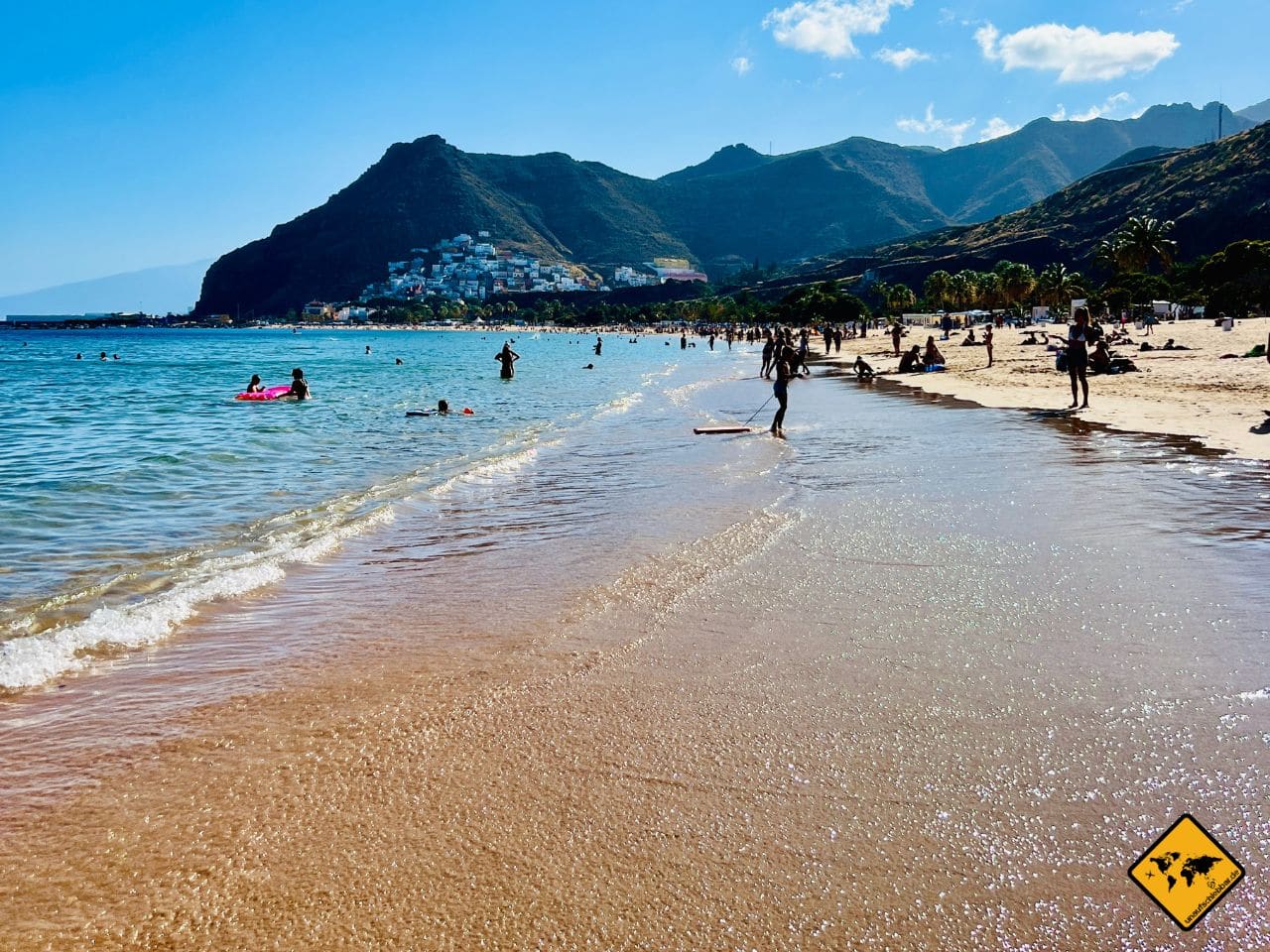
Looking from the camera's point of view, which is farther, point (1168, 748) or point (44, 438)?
point (44, 438)

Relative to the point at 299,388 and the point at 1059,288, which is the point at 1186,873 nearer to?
the point at 299,388

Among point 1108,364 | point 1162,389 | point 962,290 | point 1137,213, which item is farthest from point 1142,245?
point 1137,213

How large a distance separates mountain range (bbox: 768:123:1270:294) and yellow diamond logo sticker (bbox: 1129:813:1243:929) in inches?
4747

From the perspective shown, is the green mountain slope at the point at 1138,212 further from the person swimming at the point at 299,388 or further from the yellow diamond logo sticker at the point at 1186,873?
the yellow diamond logo sticker at the point at 1186,873

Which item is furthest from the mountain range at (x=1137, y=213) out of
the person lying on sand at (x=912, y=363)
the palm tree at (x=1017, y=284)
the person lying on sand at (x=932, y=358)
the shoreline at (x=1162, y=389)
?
the person lying on sand at (x=932, y=358)

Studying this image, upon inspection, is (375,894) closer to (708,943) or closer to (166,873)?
(166,873)

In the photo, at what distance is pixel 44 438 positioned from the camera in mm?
18828

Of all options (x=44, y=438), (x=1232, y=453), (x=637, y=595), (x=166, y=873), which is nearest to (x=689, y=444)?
(x=1232, y=453)

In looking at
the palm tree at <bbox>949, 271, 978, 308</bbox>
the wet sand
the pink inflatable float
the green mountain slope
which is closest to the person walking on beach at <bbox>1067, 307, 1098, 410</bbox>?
the wet sand

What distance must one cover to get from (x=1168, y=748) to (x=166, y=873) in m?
4.20

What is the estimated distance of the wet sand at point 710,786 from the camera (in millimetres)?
2701

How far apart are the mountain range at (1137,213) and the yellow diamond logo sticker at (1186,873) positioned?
396ft

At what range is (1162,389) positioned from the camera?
2050cm

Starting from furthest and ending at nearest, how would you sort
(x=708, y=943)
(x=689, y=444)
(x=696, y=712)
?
(x=689, y=444), (x=696, y=712), (x=708, y=943)
